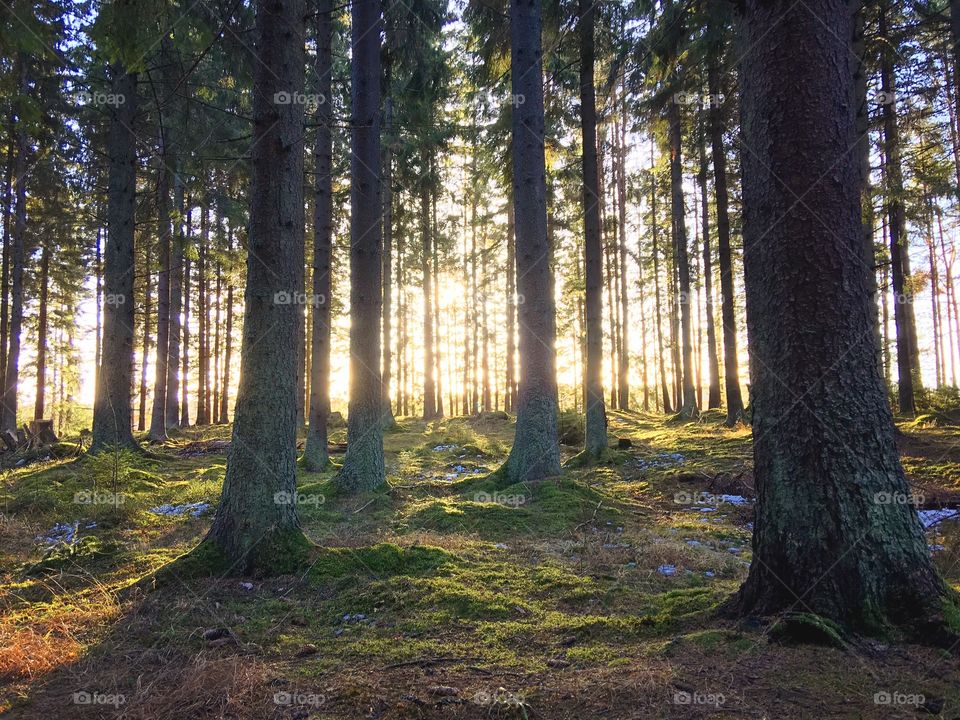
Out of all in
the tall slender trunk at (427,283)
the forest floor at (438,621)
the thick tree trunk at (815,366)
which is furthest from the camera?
the tall slender trunk at (427,283)

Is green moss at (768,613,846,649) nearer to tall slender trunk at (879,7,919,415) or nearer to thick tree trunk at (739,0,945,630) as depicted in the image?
thick tree trunk at (739,0,945,630)

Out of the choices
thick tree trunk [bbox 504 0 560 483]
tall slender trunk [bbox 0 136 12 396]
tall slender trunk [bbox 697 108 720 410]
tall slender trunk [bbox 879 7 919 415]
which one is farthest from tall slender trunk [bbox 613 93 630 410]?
tall slender trunk [bbox 0 136 12 396]

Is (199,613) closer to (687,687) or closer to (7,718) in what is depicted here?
(7,718)

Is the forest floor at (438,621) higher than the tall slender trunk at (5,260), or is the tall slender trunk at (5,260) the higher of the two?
the tall slender trunk at (5,260)

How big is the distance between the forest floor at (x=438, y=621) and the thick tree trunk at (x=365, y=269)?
76 cm

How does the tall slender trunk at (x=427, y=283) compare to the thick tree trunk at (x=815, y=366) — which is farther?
the tall slender trunk at (x=427, y=283)

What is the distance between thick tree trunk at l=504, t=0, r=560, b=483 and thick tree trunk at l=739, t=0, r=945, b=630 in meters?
5.71

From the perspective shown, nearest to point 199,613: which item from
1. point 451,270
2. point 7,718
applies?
point 7,718

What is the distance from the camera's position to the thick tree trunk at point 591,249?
11.7 m

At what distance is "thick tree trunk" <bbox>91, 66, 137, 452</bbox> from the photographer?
11.7 metres

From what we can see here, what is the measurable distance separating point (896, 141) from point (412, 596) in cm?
1661

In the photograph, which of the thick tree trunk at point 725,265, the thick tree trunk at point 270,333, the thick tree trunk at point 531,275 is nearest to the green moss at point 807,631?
the thick tree trunk at point 270,333

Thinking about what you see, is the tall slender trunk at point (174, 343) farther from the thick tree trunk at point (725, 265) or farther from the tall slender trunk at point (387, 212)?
the thick tree trunk at point (725, 265)

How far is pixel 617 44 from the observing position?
12148 millimetres
